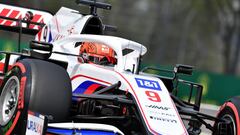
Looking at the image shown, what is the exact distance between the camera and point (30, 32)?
976cm

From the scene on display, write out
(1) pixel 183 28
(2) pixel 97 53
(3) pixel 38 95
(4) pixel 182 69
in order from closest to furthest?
(3) pixel 38 95
(4) pixel 182 69
(2) pixel 97 53
(1) pixel 183 28

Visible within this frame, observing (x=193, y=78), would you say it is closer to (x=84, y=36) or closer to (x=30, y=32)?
(x=30, y=32)

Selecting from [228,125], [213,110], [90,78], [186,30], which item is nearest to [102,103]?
[90,78]

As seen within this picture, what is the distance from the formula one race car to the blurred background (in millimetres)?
34267

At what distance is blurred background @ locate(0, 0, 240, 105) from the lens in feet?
151

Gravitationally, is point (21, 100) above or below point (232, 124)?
above

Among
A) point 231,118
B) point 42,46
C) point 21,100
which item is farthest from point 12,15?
point 231,118

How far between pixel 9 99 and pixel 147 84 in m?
1.53

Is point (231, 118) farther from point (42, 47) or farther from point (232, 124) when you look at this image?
point (42, 47)

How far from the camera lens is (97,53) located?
25.1 ft

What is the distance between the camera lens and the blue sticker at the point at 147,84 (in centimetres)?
629

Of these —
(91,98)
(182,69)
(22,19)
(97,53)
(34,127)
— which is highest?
(22,19)

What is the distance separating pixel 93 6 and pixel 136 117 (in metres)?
3.23

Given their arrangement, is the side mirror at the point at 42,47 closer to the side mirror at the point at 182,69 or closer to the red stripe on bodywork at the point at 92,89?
the red stripe on bodywork at the point at 92,89
